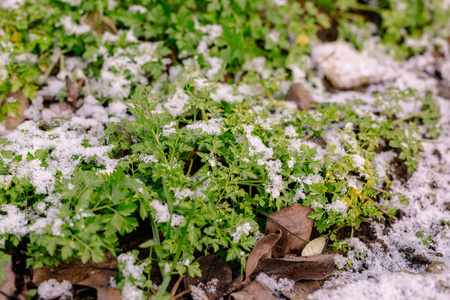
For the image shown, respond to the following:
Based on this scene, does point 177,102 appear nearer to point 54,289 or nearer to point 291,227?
point 291,227

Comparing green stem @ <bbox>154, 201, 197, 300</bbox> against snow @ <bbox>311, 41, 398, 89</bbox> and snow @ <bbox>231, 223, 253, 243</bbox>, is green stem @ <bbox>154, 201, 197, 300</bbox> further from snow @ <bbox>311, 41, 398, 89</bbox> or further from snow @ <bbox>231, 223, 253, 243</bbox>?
snow @ <bbox>311, 41, 398, 89</bbox>

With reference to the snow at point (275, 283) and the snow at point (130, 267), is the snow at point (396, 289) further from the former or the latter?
the snow at point (130, 267)

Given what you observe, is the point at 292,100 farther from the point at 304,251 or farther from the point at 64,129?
the point at 64,129

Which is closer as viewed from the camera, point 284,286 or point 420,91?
point 284,286

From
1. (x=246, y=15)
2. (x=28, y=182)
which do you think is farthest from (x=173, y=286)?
(x=246, y=15)

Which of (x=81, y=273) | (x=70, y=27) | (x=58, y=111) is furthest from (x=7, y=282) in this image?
(x=70, y=27)

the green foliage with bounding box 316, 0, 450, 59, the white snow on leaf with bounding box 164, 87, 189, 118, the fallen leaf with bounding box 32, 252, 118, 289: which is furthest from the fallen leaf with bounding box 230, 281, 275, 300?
the green foliage with bounding box 316, 0, 450, 59
